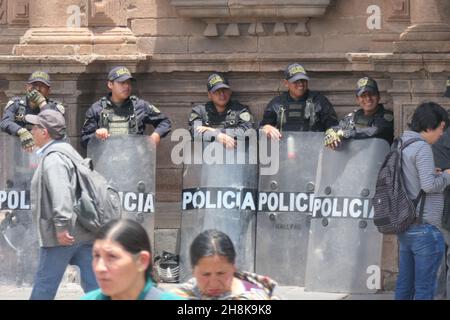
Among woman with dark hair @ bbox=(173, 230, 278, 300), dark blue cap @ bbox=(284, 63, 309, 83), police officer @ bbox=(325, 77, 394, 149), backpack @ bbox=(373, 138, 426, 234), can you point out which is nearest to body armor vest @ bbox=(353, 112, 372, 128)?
police officer @ bbox=(325, 77, 394, 149)

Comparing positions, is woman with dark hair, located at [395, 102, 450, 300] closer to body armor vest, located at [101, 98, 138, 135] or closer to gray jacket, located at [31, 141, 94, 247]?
gray jacket, located at [31, 141, 94, 247]

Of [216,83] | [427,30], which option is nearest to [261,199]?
[216,83]

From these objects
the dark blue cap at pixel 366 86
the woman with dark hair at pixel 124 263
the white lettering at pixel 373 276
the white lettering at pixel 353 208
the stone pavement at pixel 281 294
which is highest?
the dark blue cap at pixel 366 86

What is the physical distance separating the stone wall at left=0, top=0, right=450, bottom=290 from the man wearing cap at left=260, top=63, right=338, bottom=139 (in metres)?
0.50

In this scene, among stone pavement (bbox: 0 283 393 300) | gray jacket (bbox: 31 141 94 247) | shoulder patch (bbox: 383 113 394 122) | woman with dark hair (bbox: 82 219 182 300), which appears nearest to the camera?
woman with dark hair (bbox: 82 219 182 300)

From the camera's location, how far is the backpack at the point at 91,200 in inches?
347

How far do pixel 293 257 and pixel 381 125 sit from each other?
1332mm

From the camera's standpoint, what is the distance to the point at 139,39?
41.1ft

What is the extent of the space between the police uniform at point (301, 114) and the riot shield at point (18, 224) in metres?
2.06

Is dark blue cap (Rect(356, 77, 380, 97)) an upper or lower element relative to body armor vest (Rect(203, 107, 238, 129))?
upper

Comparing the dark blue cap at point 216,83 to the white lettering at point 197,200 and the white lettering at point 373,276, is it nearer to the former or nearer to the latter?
the white lettering at point 197,200

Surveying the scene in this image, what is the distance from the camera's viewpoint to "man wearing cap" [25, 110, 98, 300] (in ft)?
28.4

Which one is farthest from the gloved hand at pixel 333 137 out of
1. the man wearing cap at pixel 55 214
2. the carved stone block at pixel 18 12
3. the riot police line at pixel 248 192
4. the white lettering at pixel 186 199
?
the carved stone block at pixel 18 12
